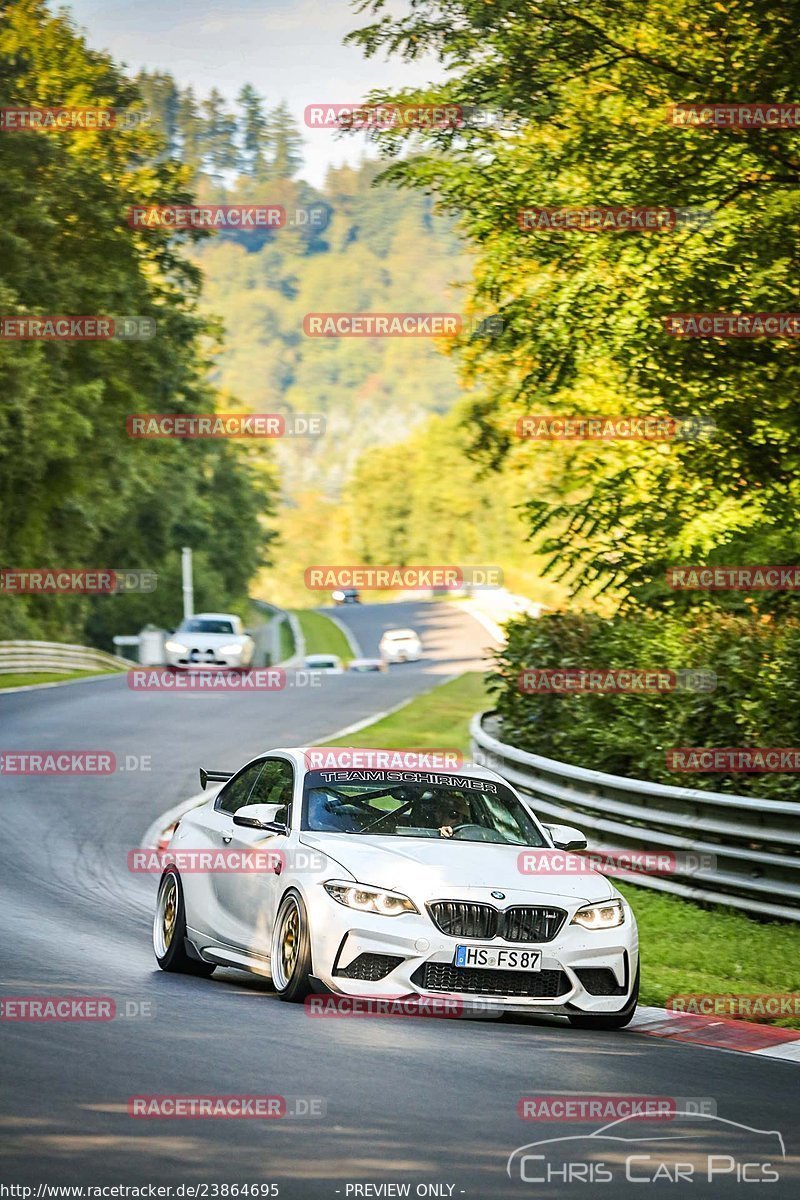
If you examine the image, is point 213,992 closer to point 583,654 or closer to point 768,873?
point 768,873

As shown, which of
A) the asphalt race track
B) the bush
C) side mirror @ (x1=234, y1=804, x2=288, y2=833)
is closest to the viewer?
the asphalt race track

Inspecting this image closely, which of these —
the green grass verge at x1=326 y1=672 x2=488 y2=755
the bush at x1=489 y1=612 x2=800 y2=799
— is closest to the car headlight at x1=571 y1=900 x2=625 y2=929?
the bush at x1=489 y1=612 x2=800 y2=799

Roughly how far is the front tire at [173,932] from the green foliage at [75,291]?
3631 cm

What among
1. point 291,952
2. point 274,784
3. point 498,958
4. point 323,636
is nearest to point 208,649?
point 274,784

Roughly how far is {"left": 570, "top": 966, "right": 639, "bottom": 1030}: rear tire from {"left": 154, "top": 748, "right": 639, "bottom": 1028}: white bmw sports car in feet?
0.04

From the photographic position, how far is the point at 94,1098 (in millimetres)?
6574

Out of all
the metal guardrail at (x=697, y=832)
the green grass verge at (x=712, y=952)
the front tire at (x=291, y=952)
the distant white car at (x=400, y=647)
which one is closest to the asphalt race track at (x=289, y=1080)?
the front tire at (x=291, y=952)

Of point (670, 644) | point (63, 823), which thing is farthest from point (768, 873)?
point (63, 823)

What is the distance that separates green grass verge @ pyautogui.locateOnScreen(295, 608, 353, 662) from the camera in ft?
308

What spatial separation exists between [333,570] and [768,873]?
55.6ft

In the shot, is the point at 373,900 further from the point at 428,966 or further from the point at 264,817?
the point at 264,817

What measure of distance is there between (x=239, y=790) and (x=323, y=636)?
91.2 m

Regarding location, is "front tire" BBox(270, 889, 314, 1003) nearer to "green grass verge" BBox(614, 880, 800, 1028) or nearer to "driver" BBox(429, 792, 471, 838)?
"driver" BBox(429, 792, 471, 838)

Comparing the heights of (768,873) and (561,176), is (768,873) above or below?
below
